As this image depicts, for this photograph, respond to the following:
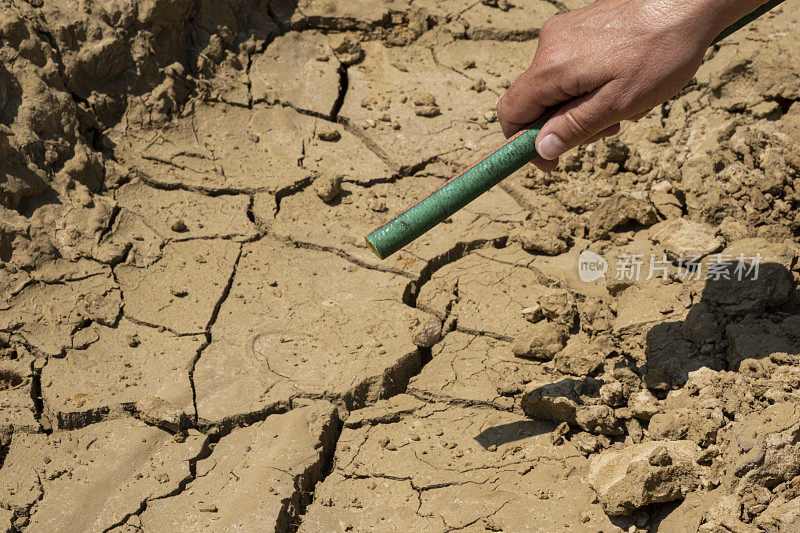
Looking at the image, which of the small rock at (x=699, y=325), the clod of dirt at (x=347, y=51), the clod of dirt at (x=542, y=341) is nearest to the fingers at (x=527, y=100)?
the clod of dirt at (x=542, y=341)

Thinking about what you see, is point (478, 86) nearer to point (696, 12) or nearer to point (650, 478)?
point (696, 12)

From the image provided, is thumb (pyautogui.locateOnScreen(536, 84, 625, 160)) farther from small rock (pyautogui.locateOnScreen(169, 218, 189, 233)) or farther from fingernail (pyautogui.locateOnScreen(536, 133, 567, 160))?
small rock (pyautogui.locateOnScreen(169, 218, 189, 233))

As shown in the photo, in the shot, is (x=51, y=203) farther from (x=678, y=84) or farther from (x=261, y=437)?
(x=678, y=84)

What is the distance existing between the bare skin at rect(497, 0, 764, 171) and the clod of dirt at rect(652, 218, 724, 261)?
0.98 metres

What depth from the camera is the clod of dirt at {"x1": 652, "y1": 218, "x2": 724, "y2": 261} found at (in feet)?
10.4

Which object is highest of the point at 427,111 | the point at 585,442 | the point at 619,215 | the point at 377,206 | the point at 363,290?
the point at 427,111

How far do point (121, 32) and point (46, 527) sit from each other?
7.91 feet

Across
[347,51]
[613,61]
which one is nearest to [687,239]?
[613,61]

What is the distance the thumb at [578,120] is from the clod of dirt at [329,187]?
5.15 feet

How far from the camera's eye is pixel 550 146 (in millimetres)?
2357
